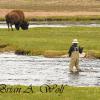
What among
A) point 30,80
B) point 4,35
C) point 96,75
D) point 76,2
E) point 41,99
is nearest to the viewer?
point 41,99

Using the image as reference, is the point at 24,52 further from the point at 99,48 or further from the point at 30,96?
the point at 30,96

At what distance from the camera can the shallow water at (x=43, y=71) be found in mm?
25438

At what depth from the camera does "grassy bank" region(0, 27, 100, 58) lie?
35.9m

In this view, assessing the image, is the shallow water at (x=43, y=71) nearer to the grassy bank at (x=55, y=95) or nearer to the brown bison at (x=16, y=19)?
the grassy bank at (x=55, y=95)

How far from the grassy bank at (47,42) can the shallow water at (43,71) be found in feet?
4.25

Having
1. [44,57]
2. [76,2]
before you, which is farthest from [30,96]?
[76,2]

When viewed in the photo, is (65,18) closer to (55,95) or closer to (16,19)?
(16,19)

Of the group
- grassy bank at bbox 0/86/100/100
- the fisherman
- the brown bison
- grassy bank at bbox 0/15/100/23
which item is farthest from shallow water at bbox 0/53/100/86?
grassy bank at bbox 0/15/100/23

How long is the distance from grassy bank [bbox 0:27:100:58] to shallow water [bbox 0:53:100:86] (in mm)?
1297

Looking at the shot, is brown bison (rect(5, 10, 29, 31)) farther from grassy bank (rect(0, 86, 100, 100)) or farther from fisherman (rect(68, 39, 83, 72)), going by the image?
grassy bank (rect(0, 86, 100, 100))

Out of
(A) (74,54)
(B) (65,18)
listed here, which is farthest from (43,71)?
(B) (65,18)

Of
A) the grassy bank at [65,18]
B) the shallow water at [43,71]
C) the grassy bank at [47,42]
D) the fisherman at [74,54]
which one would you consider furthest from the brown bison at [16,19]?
the fisherman at [74,54]

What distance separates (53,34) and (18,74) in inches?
713

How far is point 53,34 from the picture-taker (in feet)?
149
